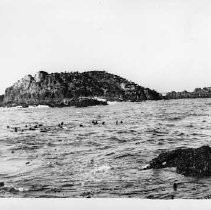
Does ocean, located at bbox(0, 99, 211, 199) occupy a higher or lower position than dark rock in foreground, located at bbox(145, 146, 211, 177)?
lower

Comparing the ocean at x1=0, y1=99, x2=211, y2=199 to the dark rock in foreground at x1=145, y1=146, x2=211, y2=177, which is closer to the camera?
the ocean at x1=0, y1=99, x2=211, y2=199

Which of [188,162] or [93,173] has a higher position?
[188,162]

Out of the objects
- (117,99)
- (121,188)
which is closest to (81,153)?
(121,188)

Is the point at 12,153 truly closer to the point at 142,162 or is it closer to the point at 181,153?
the point at 142,162

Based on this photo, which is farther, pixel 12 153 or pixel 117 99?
pixel 117 99

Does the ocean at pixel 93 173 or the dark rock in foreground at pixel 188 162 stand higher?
the dark rock in foreground at pixel 188 162

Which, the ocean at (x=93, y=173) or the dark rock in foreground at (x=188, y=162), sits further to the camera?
the dark rock in foreground at (x=188, y=162)

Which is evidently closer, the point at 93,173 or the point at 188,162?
the point at 188,162

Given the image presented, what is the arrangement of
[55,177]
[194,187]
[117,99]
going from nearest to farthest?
1. [194,187]
2. [55,177]
3. [117,99]
